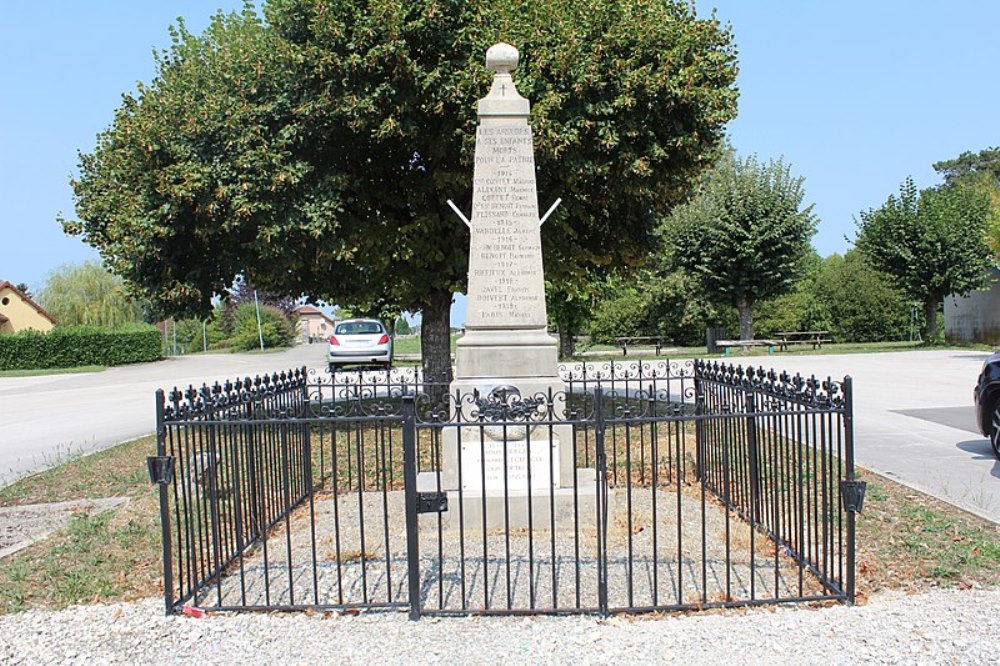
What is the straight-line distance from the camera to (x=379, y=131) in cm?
956

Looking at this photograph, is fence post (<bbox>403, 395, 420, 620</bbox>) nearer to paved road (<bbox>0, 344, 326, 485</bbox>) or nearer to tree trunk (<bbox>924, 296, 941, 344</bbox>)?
paved road (<bbox>0, 344, 326, 485</bbox>)

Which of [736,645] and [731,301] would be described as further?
[731,301]

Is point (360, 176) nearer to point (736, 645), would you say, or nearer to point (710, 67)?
point (710, 67)

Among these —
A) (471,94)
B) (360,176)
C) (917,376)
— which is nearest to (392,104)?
(471,94)

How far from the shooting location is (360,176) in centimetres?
1148

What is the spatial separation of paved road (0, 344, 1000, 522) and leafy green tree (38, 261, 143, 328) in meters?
20.9

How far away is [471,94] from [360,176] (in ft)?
8.47

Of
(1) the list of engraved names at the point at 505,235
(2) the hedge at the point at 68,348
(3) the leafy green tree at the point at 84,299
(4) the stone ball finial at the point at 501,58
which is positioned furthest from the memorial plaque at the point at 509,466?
(3) the leafy green tree at the point at 84,299

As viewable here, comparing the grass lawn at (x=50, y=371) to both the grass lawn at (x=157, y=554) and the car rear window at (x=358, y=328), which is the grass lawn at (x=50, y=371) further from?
the grass lawn at (x=157, y=554)

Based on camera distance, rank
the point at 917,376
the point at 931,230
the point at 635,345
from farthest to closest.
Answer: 1. the point at 635,345
2. the point at 931,230
3. the point at 917,376

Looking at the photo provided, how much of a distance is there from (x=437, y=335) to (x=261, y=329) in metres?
39.5

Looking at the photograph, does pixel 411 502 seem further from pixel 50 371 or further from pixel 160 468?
pixel 50 371

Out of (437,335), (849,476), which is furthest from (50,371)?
(849,476)

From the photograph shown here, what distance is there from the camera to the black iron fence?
433cm
